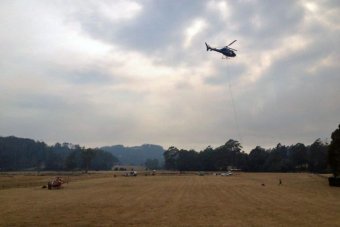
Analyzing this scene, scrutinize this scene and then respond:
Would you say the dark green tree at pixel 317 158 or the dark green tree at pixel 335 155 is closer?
the dark green tree at pixel 335 155

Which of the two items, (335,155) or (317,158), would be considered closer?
(335,155)

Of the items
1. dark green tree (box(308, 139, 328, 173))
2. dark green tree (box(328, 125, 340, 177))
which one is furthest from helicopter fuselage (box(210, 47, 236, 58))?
dark green tree (box(308, 139, 328, 173))

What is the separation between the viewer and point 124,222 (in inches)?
1091

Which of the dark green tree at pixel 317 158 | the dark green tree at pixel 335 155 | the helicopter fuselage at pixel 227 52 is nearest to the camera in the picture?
the helicopter fuselage at pixel 227 52

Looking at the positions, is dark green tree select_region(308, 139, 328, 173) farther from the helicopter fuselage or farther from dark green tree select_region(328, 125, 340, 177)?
the helicopter fuselage

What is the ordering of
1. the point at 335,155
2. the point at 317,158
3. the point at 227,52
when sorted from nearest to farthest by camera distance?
the point at 227,52 → the point at 335,155 → the point at 317,158

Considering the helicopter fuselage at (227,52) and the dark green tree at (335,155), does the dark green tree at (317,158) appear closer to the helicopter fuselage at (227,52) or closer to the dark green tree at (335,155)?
the dark green tree at (335,155)

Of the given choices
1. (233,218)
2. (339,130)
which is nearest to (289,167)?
(339,130)

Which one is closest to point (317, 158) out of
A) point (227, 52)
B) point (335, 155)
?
point (335, 155)

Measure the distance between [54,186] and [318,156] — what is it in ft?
480

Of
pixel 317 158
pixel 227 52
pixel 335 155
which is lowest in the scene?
pixel 335 155

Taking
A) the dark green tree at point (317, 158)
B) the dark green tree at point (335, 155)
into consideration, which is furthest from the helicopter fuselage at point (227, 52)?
the dark green tree at point (317, 158)

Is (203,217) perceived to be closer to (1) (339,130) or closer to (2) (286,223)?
(2) (286,223)

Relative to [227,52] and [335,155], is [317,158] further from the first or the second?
[227,52]
